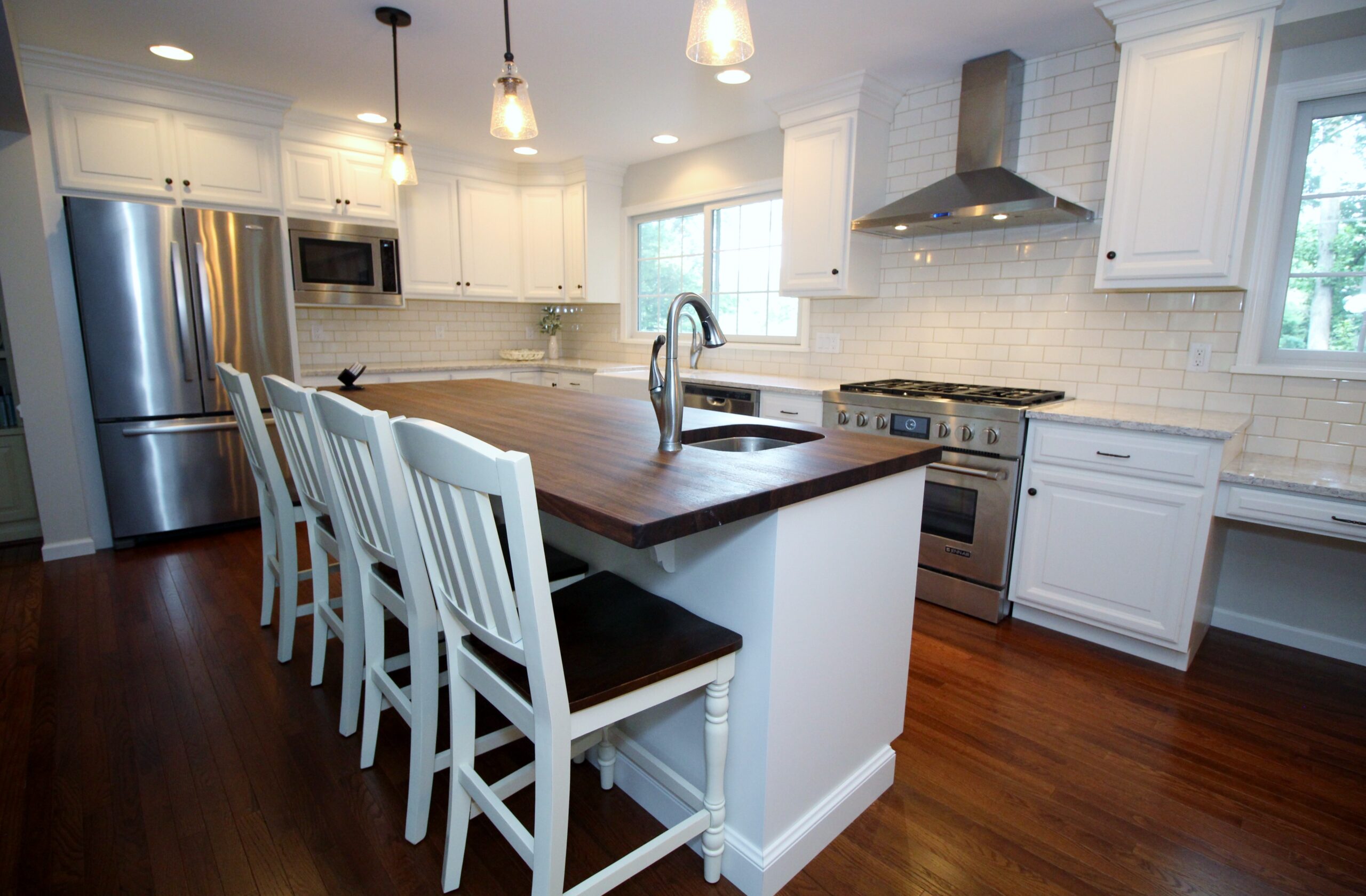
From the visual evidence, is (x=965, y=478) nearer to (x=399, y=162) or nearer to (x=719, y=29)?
(x=719, y=29)

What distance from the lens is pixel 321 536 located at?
2107 mm

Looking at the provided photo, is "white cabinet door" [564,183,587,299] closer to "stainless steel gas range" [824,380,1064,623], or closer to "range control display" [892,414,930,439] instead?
"stainless steel gas range" [824,380,1064,623]

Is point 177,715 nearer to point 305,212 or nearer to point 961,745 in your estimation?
point 961,745

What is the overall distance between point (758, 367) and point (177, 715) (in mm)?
3381

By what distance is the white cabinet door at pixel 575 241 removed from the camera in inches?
198

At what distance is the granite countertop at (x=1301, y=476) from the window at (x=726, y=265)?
2.28m

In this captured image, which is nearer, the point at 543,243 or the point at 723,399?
the point at 723,399

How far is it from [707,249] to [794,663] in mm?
3664

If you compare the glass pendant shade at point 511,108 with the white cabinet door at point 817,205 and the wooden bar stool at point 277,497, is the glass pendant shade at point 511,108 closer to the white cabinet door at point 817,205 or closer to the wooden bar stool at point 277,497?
the wooden bar stool at point 277,497

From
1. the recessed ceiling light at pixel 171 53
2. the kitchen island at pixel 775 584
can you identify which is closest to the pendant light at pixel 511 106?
the kitchen island at pixel 775 584

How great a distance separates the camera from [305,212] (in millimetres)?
4051

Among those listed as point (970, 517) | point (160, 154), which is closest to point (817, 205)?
point (970, 517)

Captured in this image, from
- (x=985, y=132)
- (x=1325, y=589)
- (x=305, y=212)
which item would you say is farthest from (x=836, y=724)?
(x=305, y=212)

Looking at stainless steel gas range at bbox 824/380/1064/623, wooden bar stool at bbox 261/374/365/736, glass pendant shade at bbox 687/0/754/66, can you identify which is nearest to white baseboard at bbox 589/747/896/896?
wooden bar stool at bbox 261/374/365/736
